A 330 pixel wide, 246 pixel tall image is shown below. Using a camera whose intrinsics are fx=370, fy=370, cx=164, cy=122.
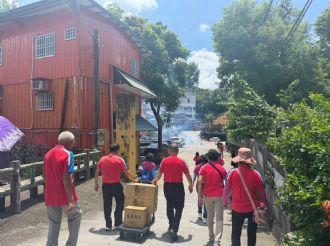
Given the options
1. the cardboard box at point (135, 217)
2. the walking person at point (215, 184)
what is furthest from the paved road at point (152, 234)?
the walking person at point (215, 184)

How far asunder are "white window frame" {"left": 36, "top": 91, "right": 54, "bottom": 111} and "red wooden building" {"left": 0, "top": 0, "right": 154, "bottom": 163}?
0.01 metres

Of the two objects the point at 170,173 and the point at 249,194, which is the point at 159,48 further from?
the point at 249,194

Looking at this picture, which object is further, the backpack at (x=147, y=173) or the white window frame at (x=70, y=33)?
the white window frame at (x=70, y=33)

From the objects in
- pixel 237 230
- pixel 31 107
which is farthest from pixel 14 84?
pixel 237 230

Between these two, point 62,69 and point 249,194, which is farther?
point 62,69

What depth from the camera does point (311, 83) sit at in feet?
75.3

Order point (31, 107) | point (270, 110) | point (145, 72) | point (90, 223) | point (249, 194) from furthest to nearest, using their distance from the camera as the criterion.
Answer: point (145, 72) → point (31, 107) → point (270, 110) → point (90, 223) → point (249, 194)

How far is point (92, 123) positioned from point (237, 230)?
1341cm

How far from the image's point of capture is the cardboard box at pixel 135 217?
7117 mm

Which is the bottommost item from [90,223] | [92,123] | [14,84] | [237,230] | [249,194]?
[90,223]

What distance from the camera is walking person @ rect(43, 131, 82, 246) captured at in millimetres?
5320

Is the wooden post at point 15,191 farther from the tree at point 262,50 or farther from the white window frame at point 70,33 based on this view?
the tree at point 262,50

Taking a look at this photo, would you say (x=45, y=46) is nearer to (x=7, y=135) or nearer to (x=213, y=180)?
(x=7, y=135)

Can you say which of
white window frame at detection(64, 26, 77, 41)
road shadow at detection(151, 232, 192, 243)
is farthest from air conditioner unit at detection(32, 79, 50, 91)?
road shadow at detection(151, 232, 192, 243)
